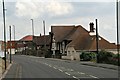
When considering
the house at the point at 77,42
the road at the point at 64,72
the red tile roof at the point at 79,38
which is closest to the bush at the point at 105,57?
the road at the point at 64,72

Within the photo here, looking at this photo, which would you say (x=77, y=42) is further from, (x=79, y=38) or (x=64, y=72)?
(x=64, y=72)

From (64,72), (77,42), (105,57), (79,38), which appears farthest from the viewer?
(79,38)

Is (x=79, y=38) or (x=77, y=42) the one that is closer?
(x=77, y=42)

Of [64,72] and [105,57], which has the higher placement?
[105,57]

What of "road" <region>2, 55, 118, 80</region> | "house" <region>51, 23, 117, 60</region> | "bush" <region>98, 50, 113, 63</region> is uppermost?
"house" <region>51, 23, 117, 60</region>

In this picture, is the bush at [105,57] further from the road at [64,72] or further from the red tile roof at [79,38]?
the red tile roof at [79,38]

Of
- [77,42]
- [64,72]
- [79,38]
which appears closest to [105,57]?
[64,72]

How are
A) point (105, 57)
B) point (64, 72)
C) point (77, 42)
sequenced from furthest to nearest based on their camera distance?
point (77, 42), point (105, 57), point (64, 72)

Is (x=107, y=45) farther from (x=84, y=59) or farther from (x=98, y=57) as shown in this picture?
(x=98, y=57)

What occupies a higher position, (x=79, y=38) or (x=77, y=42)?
(x=79, y=38)

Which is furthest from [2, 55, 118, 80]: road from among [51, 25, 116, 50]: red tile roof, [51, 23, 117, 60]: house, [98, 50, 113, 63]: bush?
[51, 25, 116, 50]: red tile roof

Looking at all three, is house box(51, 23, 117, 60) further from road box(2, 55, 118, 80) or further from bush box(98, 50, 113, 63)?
road box(2, 55, 118, 80)

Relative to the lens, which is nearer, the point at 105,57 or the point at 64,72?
the point at 64,72

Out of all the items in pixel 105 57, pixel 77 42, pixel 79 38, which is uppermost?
pixel 79 38
